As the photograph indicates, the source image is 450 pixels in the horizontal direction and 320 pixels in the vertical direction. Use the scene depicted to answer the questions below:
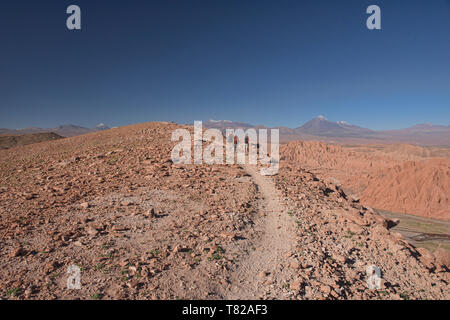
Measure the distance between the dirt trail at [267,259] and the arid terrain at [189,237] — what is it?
36 mm

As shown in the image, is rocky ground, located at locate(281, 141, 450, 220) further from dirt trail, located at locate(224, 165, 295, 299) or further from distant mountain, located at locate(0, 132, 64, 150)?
distant mountain, located at locate(0, 132, 64, 150)

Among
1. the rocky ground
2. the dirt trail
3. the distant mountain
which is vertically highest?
the distant mountain

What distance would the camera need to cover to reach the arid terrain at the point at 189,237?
200 inches

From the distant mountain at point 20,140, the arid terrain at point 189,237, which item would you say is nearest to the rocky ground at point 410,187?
the arid terrain at point 189,237

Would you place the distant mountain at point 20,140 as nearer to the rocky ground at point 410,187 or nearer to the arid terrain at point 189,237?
the arid terrain at point 189,237

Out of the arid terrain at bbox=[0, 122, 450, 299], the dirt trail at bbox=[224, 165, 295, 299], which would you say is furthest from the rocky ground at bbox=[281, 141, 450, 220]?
the dirt trail at bbox=[224, 165, 295, 299]

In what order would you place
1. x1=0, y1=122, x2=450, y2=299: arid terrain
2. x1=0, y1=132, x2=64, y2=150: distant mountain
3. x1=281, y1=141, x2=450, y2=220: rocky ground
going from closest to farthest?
x1=0, y1=122, x2=450, y2=299: arid terrain
x1=281, y1=141, x2=450, y2=220: rocky ground
x1=0, y1=132, x2=64, y2=150: distant mountain

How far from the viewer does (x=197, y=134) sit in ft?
56.7

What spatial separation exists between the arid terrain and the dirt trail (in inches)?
1.4

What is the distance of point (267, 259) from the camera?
638 cm

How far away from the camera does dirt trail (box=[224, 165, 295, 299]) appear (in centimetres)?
516
